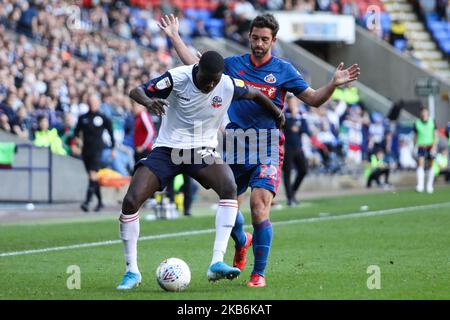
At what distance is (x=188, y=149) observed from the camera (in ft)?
36.0

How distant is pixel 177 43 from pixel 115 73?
17522 millimetres

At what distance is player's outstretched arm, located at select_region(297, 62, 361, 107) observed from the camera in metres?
11.1

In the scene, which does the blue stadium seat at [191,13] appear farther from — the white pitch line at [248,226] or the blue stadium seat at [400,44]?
the white pitch line at [248,226]

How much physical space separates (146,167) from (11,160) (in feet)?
45.1

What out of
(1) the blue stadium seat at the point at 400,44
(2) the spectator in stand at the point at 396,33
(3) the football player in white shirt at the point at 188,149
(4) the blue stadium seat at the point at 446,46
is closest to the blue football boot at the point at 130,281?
(3) the football player in white shirt at the point at 188,149

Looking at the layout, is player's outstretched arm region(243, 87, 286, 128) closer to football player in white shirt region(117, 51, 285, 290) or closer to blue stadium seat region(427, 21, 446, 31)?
football player in white shirt region(117, 51, 285, 290)

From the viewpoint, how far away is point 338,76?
1119cm

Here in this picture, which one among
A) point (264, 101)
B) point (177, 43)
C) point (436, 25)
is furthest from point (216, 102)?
point (436, 25)

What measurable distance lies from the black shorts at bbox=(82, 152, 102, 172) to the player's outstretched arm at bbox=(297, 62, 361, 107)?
466 inches

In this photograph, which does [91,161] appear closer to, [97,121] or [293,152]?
[97,121]

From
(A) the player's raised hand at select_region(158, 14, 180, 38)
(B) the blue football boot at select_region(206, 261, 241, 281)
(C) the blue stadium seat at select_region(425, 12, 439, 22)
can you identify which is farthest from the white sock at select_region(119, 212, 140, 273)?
(C) the blue stadium seat at select_region(425, 12, 439, 22)
